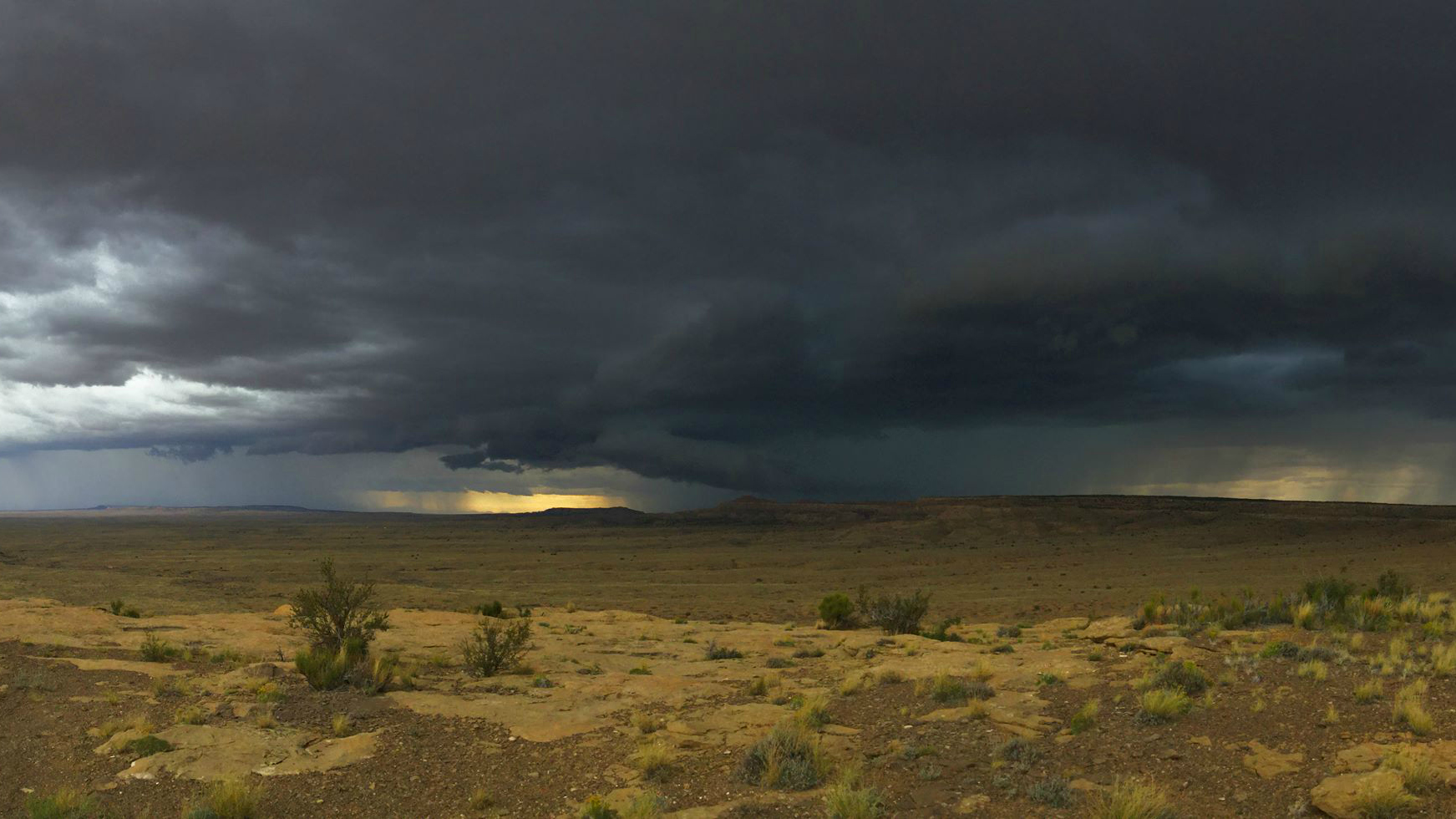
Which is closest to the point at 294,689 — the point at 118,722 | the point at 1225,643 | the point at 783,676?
the point at 118,722

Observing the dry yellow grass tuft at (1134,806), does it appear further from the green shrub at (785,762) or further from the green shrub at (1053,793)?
the green shrub at (785,762)

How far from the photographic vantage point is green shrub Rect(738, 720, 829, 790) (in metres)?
11.1

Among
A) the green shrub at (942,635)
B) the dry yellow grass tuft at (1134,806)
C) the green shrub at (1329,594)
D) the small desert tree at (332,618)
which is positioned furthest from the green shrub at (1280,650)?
the small desert tree at (332,618)

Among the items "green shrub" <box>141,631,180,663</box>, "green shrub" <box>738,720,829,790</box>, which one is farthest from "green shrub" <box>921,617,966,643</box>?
"green shrub" <box>141,631,180,663</box>

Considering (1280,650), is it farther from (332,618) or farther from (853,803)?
(332,618)

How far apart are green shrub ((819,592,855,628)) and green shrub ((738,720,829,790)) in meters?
20.1

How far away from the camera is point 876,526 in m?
130

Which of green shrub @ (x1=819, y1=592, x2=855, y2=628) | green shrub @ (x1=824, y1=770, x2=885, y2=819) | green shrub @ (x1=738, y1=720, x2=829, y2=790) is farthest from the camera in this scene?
green shrub @ (x1=819, y1=592, x2=855, y2=628)

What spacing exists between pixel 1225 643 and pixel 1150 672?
4557 mm

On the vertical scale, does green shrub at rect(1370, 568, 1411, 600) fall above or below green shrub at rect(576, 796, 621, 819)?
above

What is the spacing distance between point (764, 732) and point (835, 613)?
62.8 feet

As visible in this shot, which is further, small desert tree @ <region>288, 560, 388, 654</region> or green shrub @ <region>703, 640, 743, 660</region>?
green shrub @ <region>703, 640, 743, 660</region>

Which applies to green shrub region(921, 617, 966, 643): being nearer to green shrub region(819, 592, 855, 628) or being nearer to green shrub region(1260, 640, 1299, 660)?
green shrub region(819, 592, 855, 628)

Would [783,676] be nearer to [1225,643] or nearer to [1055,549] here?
[1225,643]
